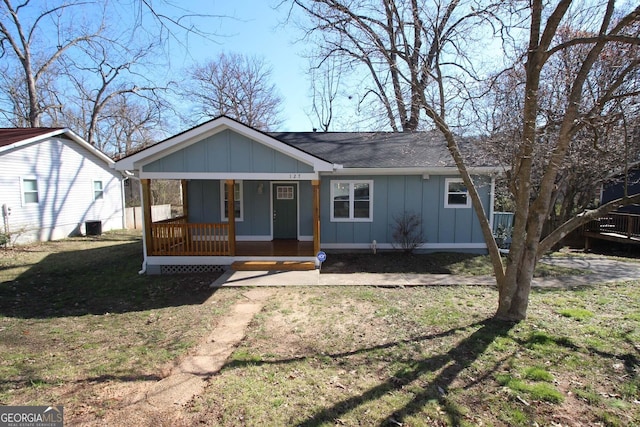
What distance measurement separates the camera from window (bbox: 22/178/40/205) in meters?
12.0

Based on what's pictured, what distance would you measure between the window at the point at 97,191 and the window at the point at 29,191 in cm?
296

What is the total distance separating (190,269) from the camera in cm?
821

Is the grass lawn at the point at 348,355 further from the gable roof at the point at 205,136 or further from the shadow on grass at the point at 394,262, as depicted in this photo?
A: the gable roof at the point at 205,136

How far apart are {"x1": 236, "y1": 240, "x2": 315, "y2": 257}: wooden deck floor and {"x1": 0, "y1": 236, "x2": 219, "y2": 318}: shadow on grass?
1.23m

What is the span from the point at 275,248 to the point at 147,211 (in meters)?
3.42

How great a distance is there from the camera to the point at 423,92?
16.5 ft

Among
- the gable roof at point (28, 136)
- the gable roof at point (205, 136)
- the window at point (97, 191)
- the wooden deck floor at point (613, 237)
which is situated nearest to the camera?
the gable roof at point (205, 136)

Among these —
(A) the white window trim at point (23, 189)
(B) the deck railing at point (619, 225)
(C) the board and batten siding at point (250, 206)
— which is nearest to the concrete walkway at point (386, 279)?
(C) the board and batten siding at point (250, 206)

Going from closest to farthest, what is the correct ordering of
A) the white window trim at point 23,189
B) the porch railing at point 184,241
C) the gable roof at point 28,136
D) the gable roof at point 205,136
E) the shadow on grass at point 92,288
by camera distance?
1. the shadow on grass at point 92,288
2. the gable roof at point 205,136
3. the porch railing at point 184,241
4. the gable roof at point 28,136
5. the white window trim at point 23,189

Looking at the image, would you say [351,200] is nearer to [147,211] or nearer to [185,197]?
[185,197]

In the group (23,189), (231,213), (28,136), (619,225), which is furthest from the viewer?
(619,225)

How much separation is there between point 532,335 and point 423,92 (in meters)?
3.84

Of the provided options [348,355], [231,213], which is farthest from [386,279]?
[231,213]

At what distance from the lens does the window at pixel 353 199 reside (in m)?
9.86
